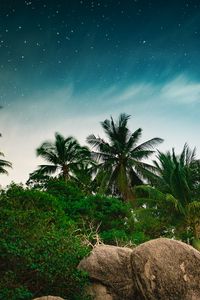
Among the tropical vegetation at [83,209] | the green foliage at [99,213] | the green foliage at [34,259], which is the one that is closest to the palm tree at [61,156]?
the tropical vegetation at [83,209]

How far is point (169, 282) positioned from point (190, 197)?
12.1 metres

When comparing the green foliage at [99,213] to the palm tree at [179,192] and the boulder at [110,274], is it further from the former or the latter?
→ the boulder at [110,274]

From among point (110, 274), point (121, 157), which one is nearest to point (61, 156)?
point (121, 157)

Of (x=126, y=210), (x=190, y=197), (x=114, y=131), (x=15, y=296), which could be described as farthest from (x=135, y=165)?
(x=15, y=296)

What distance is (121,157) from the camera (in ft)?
103

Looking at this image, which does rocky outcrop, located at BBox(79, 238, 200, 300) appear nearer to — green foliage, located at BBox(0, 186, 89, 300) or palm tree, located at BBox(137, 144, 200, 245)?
green foliage, located at BBox(0, 186, 89, 300)

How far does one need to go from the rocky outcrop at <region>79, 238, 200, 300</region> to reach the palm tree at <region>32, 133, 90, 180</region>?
57.1 feet

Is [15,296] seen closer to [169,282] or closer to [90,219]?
[169,282]

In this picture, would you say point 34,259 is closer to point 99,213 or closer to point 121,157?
point 99,213

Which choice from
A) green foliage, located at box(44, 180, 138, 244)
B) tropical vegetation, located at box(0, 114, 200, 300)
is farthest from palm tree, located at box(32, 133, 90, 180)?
green foliage, located at box(44, 180, 138, 244)

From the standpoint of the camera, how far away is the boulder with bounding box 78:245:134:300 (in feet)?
43.5

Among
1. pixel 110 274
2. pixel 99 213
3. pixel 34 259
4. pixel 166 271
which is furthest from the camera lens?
pixel 99 213

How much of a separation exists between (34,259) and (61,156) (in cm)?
1988

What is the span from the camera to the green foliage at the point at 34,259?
35.6 ft
